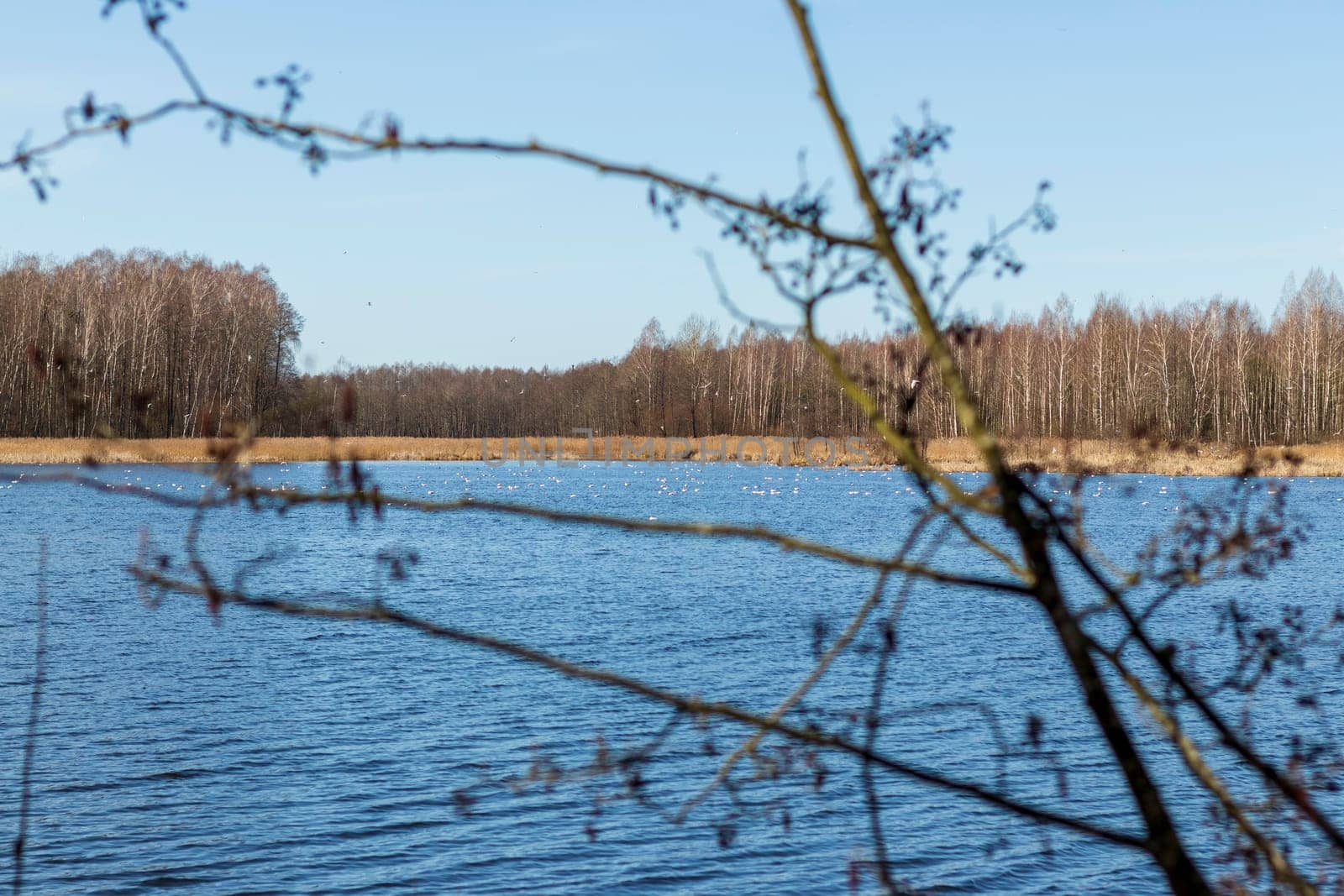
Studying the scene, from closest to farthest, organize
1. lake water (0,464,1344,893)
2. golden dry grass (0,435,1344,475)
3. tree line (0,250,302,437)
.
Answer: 1. golden dry grass (0,435,1344,475)
2. lake water (0,464,1344,893)
3. tree line (0,250,302,437)

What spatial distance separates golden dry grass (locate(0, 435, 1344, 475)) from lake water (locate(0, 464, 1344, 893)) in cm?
18

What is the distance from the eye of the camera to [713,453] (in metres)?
81.8

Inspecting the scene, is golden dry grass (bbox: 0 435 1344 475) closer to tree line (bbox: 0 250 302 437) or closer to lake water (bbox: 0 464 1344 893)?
lake water (bbox: 0 464 1344 893)

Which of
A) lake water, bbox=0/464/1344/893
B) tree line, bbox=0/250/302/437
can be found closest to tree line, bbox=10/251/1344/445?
tree line, bbox=0/250/302/437

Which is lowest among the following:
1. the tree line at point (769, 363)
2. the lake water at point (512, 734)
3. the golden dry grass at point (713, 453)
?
the lake water at point (512, 734)

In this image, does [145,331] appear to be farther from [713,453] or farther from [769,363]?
[769,363]

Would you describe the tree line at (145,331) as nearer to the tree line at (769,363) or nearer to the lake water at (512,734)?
the tree line at (769,363)

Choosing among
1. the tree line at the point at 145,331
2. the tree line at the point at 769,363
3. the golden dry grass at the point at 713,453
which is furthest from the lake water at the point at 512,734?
the tree line at the point at 145,331

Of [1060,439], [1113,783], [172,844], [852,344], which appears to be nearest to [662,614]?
[1113,783]

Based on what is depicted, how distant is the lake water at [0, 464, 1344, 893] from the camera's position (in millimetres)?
9078

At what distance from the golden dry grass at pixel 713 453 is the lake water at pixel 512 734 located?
176 millimetres

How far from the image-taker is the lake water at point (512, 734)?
29.8 feet

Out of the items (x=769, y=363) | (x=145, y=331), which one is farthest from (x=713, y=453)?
(x=145, y=331)

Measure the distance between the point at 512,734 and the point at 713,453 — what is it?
6981cm
